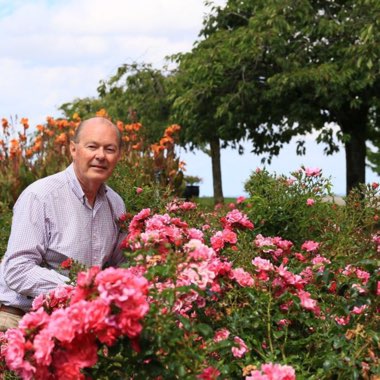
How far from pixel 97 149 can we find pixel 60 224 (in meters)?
0.42

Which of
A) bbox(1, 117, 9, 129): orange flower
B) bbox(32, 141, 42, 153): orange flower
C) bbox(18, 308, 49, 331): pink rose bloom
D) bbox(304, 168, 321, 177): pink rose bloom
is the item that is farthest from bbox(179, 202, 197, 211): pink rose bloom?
bbox(1, 117, 9, 129): orange flower

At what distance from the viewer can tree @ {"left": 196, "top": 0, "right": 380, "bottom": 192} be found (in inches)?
601

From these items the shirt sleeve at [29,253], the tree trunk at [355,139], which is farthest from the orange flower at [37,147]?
the tree trunk at [355,139]

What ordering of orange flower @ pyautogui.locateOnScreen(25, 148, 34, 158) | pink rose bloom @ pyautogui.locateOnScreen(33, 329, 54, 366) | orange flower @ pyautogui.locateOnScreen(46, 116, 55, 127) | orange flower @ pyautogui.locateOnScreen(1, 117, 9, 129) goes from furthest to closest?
orange flower @ pyautogui.locateOnScreen(46, 116, 55, 127), orange flower @ pyautogui.locateOnScreen(1, 117, 9, 129), orange flower @ pyautogui.locateOnScreen(25, 148, 34, 158), pink rose bloom @ pyautogui.locateOnScreen(33, 329, 54, 366)

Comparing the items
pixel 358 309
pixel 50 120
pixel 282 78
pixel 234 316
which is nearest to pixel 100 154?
pixel 234 316

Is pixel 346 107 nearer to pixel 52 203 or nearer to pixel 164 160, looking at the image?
pixel 164 160

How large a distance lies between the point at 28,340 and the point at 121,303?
35 centimetres

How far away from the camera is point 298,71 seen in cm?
1533

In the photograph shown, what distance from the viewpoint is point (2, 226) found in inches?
278

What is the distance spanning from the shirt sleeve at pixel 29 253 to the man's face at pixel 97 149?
0.94 ft

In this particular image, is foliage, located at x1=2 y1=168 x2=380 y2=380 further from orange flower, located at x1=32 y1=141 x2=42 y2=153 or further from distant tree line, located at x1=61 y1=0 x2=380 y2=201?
distant tree line, located at x1=61 y1=0 x2=380 y2=201

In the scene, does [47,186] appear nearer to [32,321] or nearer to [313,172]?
[32,321]

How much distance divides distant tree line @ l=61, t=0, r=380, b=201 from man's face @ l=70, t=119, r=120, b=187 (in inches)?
391

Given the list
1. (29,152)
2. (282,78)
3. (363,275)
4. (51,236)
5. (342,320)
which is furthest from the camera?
(282,78)
